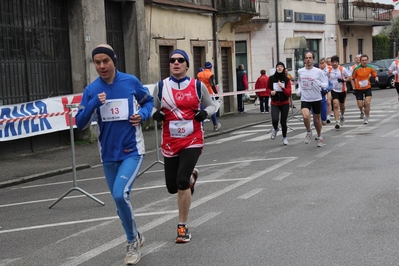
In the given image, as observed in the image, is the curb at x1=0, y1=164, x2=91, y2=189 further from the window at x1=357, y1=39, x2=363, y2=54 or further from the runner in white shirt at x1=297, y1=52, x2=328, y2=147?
the window at x1=357, y1=39, x2=363, y2=54

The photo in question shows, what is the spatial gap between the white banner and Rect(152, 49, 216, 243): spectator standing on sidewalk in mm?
7532

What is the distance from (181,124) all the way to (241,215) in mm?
1423

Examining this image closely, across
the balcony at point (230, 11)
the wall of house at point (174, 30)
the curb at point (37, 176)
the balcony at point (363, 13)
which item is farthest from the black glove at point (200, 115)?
the balcony at point (363, 13)

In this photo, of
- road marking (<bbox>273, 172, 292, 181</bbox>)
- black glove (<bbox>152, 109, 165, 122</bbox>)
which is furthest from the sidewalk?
black glove (<bbox>152, 109, 165, 122</bbox>)

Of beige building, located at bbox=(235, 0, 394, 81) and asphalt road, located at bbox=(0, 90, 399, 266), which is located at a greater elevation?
beige building, located at bbox=(235, 0, 394, 81)

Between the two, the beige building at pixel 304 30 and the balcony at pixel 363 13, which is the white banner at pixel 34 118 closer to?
the beige building at pixel 304 30

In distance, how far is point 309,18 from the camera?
142 feet

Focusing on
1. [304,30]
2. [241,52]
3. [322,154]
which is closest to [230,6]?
[241,52]

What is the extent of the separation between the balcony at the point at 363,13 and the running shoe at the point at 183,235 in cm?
4191

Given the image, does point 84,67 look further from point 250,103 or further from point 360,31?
point 360,31

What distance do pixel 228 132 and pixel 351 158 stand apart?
8.33 meters

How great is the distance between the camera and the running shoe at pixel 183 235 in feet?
22.2

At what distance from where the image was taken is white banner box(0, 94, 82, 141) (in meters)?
14.8

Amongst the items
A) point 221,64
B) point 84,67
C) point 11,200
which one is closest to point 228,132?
point 84,67
